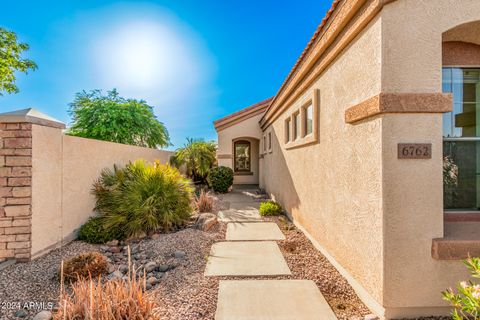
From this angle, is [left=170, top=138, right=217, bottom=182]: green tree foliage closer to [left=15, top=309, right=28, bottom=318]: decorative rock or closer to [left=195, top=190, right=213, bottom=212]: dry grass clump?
[left=195, top=190, right=213, bottom=212]: dry grass clump

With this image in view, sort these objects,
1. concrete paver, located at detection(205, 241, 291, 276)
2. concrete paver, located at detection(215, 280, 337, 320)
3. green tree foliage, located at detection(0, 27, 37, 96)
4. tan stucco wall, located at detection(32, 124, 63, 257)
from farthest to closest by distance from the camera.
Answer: green tree foliage, located at detection(0, 27, 37, 96) < tan stucco wall, located at detection(32, 124, 63, 257) < concrete paver, located at detection(205, 241, 291, 276) < concrete paver, located at detection(215, 280, 337, 320)

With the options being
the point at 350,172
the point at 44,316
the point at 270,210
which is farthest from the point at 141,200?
the point at 350,172

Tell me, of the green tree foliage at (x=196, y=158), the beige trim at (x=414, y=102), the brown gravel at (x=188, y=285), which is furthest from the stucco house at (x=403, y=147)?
the green tree foliage at (x=196, y=158)

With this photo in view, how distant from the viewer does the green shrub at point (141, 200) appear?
5.62m

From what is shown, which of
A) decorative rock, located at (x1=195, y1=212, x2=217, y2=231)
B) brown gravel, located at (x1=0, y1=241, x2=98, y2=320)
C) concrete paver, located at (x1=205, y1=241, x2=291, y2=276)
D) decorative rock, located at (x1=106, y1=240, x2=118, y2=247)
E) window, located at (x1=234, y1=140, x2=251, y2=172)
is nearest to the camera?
brown gravel, located at (x1=0, y1=241, x2=98, y2=320)

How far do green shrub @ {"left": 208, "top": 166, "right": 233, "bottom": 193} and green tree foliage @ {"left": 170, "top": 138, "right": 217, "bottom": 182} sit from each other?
1254 millimetres

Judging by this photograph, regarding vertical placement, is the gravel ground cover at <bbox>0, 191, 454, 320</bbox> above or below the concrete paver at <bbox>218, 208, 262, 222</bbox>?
below

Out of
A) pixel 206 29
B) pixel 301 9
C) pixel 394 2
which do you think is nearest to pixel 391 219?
pixel 394 2

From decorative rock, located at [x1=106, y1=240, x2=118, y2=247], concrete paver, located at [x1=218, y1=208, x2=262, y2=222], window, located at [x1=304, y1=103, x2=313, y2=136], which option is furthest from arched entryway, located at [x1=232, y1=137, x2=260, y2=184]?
decorative rock, located at [x1=106, y1=240, x2=118, y2=247]

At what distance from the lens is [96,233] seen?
5281 millimetres

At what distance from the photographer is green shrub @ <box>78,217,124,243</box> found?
5.23m

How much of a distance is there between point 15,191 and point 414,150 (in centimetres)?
574

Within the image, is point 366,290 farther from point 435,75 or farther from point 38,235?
point 38,235

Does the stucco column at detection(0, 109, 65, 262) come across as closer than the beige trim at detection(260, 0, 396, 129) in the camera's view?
No
